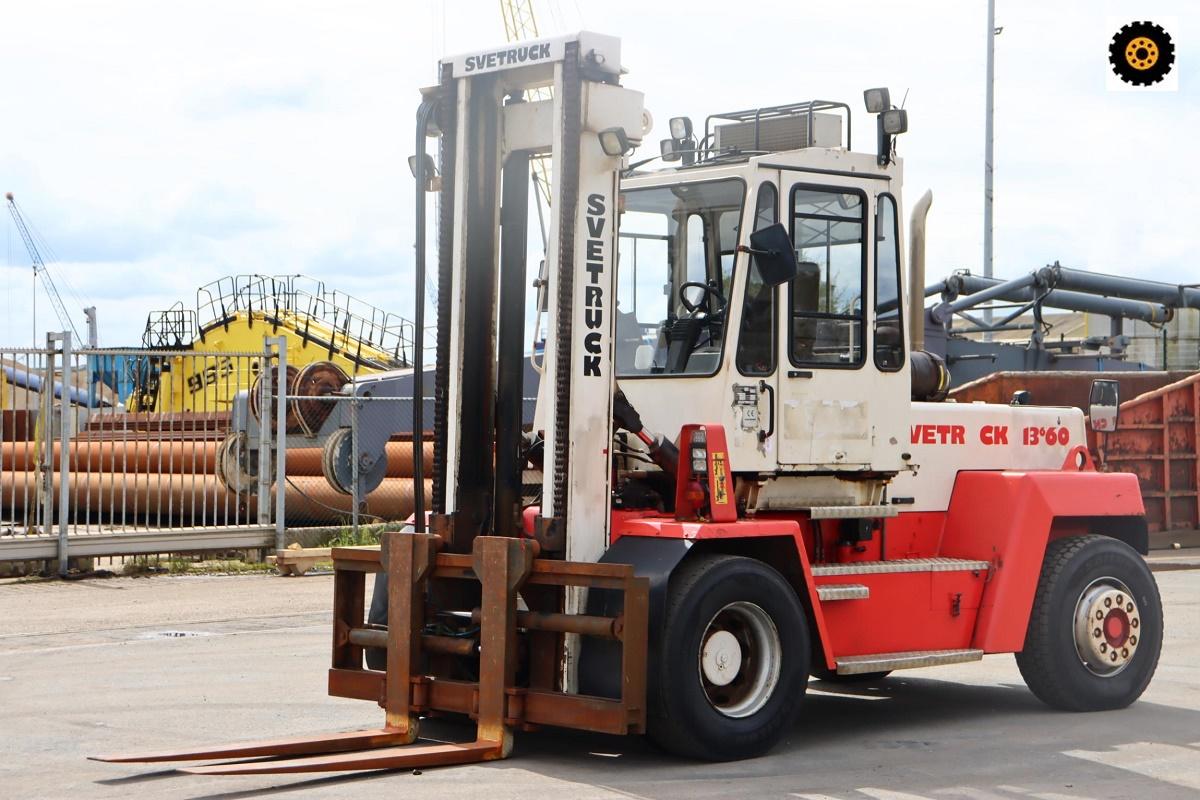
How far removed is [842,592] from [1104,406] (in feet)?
8.63

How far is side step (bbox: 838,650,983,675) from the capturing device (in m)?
8.78

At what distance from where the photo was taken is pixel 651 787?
24.6ft

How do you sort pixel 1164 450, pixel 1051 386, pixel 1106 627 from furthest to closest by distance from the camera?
pixel 1051 386
pixel 1164 450
pixel 1106 627

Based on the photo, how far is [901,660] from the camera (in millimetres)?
9086

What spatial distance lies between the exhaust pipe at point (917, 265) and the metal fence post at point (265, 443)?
11.4 metres

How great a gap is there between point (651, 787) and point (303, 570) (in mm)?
12535

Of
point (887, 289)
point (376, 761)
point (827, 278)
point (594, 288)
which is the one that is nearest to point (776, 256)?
point (827, 278)

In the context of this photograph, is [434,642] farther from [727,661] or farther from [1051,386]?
[1051,386]

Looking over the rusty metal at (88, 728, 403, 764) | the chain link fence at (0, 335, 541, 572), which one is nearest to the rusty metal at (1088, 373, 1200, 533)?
the chain link fence at (0, 335, 541, 572)

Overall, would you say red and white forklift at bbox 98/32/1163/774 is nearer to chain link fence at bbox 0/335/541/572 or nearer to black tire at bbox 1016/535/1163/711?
black tire at bbox 1016/535/1163/711

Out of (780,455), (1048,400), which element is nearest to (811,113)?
(780,455)

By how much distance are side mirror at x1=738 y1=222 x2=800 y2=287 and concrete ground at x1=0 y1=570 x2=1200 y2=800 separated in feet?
8.00

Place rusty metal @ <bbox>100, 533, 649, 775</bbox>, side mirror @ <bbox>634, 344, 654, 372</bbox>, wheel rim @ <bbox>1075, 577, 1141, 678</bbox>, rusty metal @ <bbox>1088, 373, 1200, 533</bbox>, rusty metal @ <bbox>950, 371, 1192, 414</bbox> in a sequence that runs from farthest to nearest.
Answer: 1. rusty metal @ <bbox>950, 371, 1192, 414</bbox>
2. rusty metal @ <bbox>1088, 373, 1200, 533</bbox>
3. wheel rim @ <bbox>1075, 577, 1141, 678</bbox>
4. side mirror @ <bbox>634, 344, 654, 372</bbox>
5. rusty metal @ <bbox>100, 533, 649, 775</bbox>

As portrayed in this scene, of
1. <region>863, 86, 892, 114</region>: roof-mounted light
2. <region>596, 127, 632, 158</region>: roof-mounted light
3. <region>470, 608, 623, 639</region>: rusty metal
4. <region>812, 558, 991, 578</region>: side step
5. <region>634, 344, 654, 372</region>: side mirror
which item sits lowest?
<region>470, 608, 623, 639</region>: rusty metal
